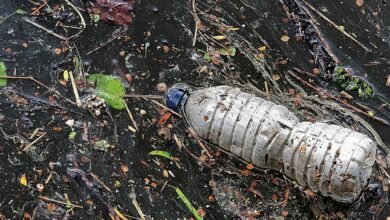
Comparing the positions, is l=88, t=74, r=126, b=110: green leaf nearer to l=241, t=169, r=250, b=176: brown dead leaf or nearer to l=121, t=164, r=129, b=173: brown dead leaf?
l=121, t=164, r=129, b=173: brown dead leaf

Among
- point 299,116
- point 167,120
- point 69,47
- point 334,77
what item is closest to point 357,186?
point 299,116

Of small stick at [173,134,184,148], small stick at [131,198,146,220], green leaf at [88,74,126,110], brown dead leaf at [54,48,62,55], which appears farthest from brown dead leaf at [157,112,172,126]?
brown dead leaf at [54,48,62,55]

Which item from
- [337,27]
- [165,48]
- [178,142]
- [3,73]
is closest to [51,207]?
[178,142]

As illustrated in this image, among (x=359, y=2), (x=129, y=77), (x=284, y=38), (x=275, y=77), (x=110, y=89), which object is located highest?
(x=359, y=2)

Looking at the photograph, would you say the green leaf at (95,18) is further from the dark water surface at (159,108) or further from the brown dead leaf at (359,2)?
the brown dead leaf at (359,2)

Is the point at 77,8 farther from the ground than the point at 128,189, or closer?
farther from the ground

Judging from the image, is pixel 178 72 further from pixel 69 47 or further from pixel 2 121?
pixel 2 121

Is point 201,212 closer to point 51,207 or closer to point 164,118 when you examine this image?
point 164,118
